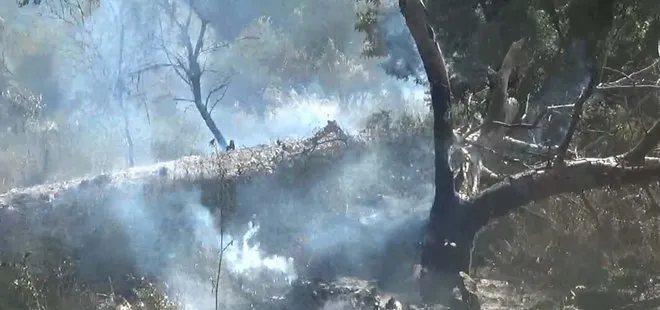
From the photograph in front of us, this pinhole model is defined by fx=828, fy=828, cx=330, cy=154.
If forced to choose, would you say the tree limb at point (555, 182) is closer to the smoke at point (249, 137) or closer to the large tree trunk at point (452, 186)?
the large tree trunk at point (452, 186)

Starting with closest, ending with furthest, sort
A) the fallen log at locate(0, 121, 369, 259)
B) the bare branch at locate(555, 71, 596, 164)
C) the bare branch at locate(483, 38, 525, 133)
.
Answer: the bare branch at locate(555, 71, 596, 164)
the bare branch at locate(483, 38, 525, 133)
the fallen log at locate(0, 121, 369, 259)

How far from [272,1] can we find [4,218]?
16.0 meters

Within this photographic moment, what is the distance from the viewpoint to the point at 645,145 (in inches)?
270

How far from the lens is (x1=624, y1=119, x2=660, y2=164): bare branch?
22.1 feet

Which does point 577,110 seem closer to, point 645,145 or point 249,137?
point 645,145

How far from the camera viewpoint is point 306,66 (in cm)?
2770

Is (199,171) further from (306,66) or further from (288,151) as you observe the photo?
(306,66)

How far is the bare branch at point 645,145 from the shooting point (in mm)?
6734

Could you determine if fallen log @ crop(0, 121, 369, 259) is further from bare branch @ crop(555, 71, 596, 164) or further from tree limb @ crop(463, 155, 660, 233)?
bare branch @ crop(555, 71, 596, 164)

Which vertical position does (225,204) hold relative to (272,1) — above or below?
below

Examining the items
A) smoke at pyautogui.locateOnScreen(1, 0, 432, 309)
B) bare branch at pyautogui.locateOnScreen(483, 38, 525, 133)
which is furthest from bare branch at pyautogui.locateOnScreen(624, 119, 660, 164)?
smoke at pyautogui.locateOnScreen(1, 0, 432, 309)

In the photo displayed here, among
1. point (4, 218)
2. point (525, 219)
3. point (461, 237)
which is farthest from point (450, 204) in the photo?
point (4, 218)

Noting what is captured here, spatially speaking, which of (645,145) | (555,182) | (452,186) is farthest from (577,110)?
(452,186)

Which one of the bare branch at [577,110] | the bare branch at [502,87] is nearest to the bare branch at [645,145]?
the bare branch at [577,110]
